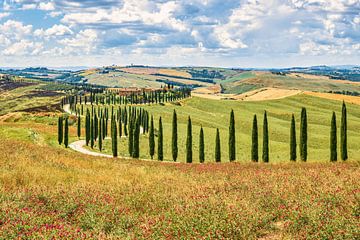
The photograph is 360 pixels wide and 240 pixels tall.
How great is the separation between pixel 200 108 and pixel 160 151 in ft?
364

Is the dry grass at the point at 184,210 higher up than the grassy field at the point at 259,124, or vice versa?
the dry grass at the point at 184,210

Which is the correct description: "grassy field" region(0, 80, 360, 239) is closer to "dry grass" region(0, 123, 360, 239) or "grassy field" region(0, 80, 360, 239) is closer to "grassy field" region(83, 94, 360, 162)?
"dry grass" region(0, 123, 360, 239)

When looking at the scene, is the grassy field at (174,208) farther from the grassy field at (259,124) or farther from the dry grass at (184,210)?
the grassy field at (259,124)

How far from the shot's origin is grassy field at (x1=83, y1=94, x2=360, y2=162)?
90.1 metres

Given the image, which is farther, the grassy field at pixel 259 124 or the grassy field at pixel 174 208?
the grassy field at pixel 259 124

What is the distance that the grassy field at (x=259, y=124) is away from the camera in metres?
90.1

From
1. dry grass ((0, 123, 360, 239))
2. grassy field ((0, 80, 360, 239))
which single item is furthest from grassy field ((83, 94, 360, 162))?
dry grass ((0, 123, 360, 239))

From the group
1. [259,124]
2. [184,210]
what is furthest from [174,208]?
[259,124]

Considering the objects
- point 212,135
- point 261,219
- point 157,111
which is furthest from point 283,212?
point 157,111

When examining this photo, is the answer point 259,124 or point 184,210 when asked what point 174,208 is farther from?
point 259,124

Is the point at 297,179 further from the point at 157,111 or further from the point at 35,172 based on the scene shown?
the point at 157,111

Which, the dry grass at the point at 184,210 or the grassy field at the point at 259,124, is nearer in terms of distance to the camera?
the dry grass at the point at 184,210

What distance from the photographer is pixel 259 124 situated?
144 meters

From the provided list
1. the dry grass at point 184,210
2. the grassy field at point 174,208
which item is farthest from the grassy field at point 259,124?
the dry grass at point 184,210
